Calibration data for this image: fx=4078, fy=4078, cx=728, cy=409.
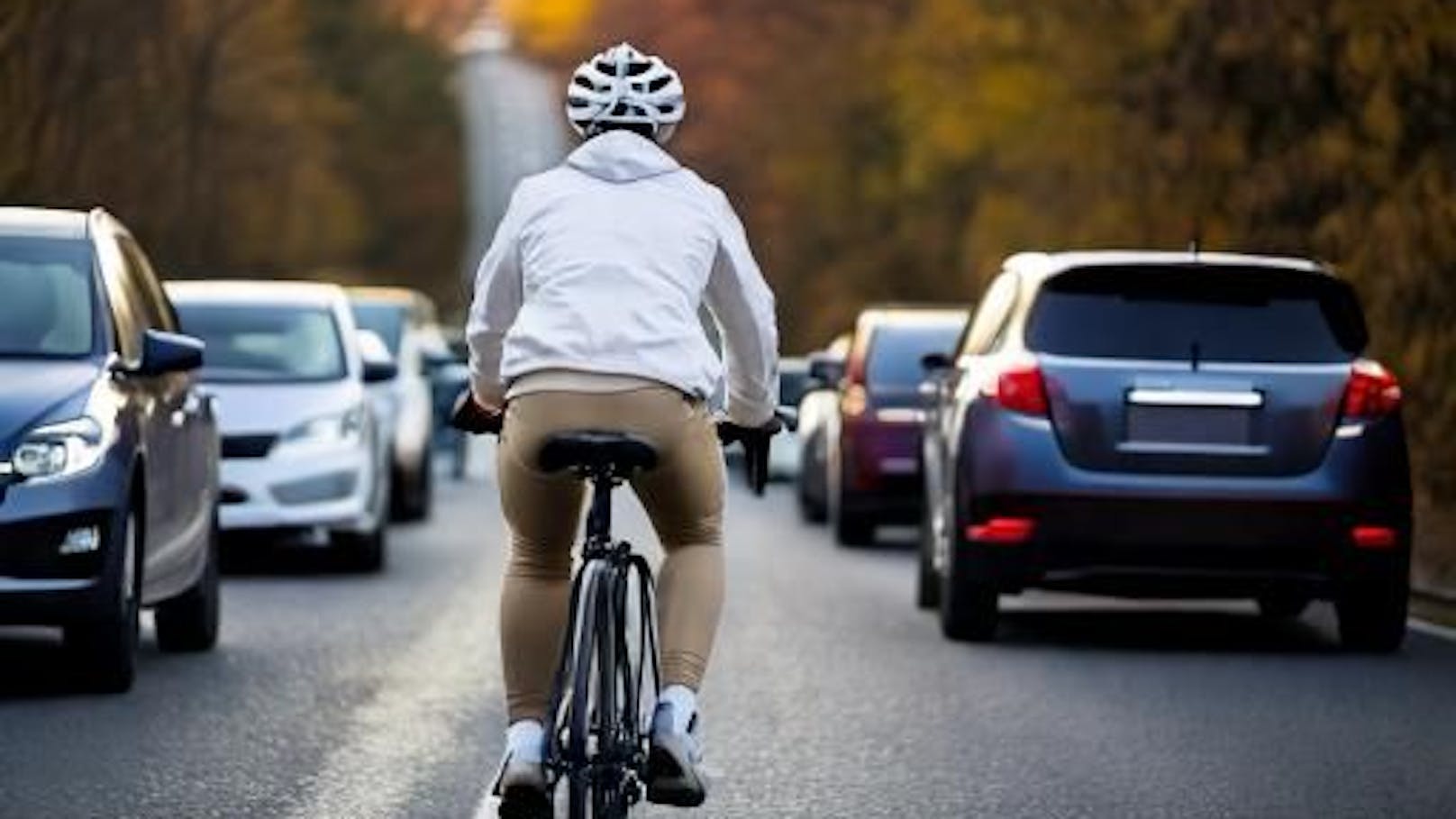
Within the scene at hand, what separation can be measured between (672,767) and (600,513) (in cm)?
56

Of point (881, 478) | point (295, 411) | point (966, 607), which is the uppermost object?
point (966, 607)

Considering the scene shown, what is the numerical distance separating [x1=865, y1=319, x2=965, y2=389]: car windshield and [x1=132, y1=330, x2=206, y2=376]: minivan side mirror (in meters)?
12.2

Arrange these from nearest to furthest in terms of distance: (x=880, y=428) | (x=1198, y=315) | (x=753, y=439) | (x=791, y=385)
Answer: (x=753, y=439) → (x=1198, y=315) → (x=880, y=428) → (x=791, y=385)

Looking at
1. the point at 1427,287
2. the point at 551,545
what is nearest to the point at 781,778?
the point at 551,545

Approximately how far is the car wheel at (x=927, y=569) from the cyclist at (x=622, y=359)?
30.1ft

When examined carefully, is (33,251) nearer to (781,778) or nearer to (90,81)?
(781,778)

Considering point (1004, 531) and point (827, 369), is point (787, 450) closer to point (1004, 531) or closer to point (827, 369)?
point (827, 369)

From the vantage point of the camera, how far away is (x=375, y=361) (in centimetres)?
2273

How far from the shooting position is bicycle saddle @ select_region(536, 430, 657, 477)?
8477mm

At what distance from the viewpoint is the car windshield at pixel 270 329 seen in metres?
22.9

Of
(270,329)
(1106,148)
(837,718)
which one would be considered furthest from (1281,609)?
(1106,148)

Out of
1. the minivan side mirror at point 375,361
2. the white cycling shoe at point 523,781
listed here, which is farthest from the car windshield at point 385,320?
the white cycling shoe at point 523,781

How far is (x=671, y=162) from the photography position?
8891 mm

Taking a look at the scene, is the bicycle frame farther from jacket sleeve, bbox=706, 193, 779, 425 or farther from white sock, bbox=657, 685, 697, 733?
jacket sleeve, bbox=706, 193, 779, 425
